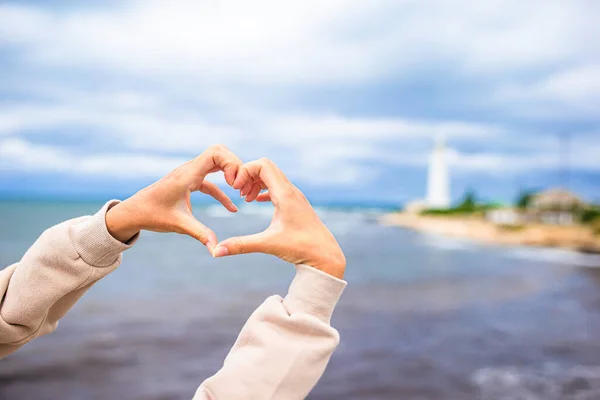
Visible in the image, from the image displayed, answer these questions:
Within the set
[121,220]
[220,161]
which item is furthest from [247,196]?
[121,220]

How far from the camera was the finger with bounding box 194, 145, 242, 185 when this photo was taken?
37.3 inches

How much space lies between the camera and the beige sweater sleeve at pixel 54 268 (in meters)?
0.94

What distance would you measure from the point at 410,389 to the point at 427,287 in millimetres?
5629

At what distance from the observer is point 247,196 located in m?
1.07

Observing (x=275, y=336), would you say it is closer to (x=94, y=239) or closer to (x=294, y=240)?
(x=294, y=240)

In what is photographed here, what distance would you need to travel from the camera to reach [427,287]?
957cm

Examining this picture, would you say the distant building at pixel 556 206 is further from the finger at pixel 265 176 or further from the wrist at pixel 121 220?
the wrist at pixel 121 220

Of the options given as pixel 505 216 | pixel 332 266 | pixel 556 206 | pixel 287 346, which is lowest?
pixel 505 216

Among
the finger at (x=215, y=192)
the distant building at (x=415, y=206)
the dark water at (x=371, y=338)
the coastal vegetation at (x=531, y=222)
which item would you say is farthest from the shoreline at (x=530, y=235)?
the finger at (x=215, y=192)

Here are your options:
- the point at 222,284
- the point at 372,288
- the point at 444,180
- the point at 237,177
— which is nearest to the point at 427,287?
the point at 372,288

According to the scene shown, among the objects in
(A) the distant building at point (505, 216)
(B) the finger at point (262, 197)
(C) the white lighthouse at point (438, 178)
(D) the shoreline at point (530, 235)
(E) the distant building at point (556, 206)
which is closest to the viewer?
(B) the finger at point (262, 197)

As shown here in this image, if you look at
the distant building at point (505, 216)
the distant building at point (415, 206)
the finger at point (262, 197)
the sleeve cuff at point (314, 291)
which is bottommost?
the distant building at point (415, 206)

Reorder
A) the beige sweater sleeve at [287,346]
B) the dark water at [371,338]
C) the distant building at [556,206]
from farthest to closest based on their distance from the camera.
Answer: the distant building at [556,206] < the dark water at [371,338] < the beige sweater sleeve at [287,346]

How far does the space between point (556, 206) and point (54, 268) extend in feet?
89.4
